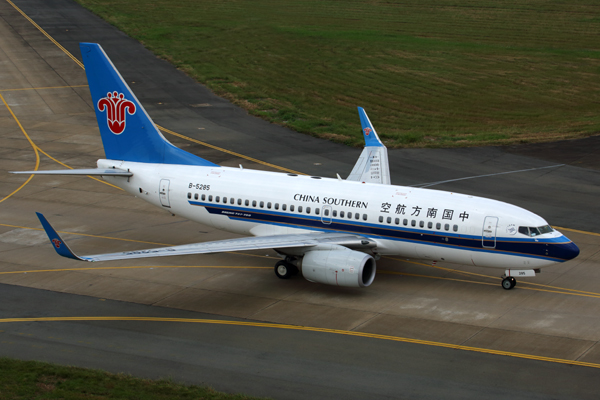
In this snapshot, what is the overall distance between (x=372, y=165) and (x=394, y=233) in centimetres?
904

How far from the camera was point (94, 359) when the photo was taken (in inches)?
1066

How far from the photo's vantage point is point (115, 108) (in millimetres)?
39156

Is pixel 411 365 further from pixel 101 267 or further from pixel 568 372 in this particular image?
pixel 101 267

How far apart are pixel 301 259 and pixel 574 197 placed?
22879mm

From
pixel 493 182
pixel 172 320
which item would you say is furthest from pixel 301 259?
pixel 493 182

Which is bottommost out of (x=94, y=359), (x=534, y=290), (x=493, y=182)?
(x=94, y=359)

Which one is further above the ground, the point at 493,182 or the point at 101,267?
the point at 493,182

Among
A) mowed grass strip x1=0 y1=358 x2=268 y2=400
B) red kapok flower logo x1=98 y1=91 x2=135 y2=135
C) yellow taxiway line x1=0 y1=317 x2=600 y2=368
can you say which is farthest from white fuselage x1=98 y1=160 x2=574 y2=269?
mowed grass strip x1=0 y1=358 x2=268 y2=400

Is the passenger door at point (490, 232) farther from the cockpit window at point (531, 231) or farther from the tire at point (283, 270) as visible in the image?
the tire at point (283, 270)

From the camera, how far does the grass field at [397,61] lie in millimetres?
67625

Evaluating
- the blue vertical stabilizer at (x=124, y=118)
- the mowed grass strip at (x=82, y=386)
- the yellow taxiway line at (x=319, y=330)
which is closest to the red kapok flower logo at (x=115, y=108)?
the blue vertical stabilizer at (x=124, y=118)

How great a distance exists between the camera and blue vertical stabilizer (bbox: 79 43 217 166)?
3875cm

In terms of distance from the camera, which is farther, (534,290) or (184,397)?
(534,290)

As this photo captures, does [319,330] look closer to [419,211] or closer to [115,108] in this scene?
[419,211]
